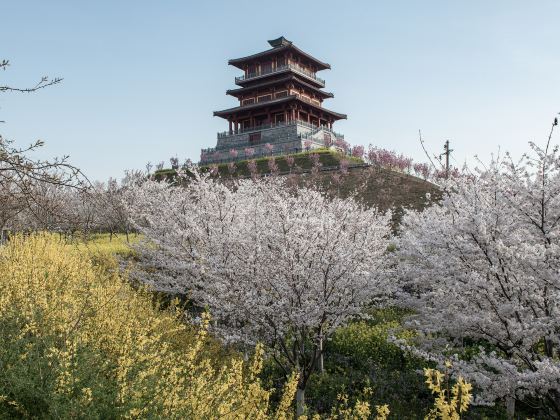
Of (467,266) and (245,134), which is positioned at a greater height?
(245,134)

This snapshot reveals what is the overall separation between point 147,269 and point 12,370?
1129cm

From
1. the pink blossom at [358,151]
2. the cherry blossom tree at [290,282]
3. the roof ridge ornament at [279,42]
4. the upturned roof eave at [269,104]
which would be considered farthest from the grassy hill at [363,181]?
the cherry blossom tree at [290,282]

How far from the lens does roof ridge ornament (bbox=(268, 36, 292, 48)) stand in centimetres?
5259

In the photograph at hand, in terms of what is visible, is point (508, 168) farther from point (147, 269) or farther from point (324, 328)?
point (147, 269)

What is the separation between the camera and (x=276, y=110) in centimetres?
5206

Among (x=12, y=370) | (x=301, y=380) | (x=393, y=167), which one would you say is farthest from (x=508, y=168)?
(x=393, y=167)

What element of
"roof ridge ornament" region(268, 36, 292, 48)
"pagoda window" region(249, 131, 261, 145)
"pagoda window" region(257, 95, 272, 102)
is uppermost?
"roof ridge ornament" region(268, 36, 292, 48)

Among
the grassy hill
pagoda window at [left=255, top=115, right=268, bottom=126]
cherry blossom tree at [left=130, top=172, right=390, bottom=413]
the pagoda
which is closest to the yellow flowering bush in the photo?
cherry blossom tree at [left=130, top=172, right=390, bottom=413]

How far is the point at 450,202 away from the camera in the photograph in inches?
324

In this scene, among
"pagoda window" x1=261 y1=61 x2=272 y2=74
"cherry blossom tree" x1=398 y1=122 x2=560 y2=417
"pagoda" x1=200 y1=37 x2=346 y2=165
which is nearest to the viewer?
"cherry blossom tree" x1=398 y1=122 x2=560 y2=417

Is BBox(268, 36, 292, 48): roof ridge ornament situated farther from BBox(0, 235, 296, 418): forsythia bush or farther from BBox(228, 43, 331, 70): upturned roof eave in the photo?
BBox(0, 235, 296, 418): forsythia bush

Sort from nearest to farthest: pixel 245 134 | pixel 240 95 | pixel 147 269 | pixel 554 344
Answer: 1. pixel 554 344
2. pixel 147 269
3. pixel 245 134
4. pixel 240 95

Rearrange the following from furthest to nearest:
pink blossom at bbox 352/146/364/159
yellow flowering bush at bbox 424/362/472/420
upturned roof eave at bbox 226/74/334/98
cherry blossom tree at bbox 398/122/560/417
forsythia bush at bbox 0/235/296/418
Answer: upturned roof eave at bbox 226/74/334/98
pink blossom at bbox 352/146/364/159
cherry blossom tree at bbox 398/122/560/417
forsythia bush at bbox 0/235/296/418
yellow flowering bush at bbox 424/362/472/420

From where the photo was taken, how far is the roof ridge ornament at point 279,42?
173 feet
